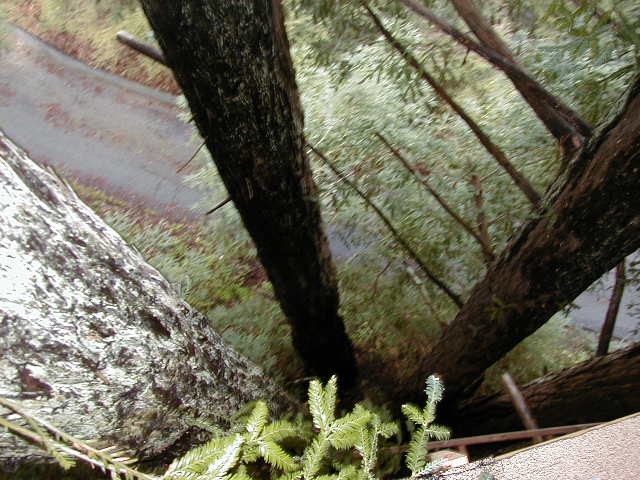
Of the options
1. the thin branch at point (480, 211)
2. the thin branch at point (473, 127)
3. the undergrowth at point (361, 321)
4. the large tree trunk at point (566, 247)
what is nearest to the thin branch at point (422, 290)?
the undergrowth at point (361, 321)

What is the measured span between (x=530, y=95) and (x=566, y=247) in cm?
112

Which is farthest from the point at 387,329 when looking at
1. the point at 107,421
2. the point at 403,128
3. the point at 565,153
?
the point at 107,421

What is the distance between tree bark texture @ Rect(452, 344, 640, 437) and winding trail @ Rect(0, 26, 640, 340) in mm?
3468

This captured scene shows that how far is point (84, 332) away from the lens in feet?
5.92

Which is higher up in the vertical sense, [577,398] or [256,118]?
[256,118]

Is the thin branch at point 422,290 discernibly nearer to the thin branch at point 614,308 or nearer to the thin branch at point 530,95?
the thin branch at point 614,308

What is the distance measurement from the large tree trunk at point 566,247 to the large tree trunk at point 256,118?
1138 mm

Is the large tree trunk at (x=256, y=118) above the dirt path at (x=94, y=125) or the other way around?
the other way around

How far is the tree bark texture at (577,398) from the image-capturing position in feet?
11.0

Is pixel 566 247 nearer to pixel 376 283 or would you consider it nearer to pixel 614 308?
pixel 614 308

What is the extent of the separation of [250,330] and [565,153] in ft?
11.2

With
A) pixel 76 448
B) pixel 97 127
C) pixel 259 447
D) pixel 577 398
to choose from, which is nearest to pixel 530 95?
pixel 577 398

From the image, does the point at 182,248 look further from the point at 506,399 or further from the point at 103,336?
the point at 103,336

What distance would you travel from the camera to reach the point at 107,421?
1.87 meters
